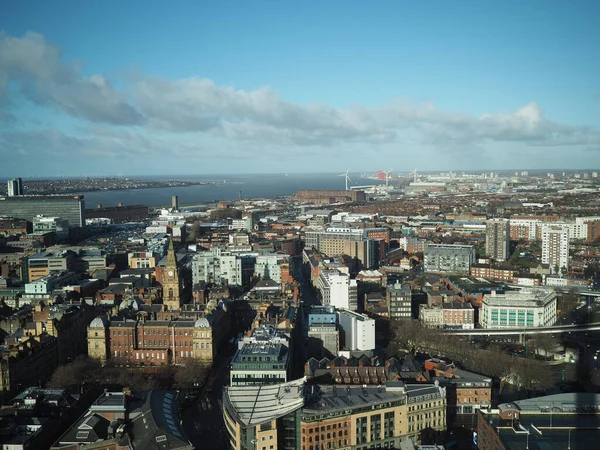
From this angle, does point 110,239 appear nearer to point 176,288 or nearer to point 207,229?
point 207,229

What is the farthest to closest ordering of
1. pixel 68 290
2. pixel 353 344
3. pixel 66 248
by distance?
1. pixel 66 248
2. pixel 68 290
3. pixel 353 344

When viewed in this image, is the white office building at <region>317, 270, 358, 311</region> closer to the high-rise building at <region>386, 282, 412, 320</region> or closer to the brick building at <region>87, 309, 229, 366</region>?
the high-rise building at <region>386, 282, 412, 320</region>

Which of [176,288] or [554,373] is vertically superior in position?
[176,288]

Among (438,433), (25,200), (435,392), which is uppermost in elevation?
(25,200)

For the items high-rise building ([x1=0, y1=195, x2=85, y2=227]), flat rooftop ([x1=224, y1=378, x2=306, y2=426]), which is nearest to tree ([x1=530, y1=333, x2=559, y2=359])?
flat rooftop ([x1=224, y1=378, x2=306, y2=426])

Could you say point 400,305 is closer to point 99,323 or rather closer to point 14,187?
point 99,323

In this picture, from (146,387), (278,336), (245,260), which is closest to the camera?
(146,387)

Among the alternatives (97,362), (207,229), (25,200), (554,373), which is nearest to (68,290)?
(97,362)

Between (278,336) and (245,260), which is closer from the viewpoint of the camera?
(278,336)
